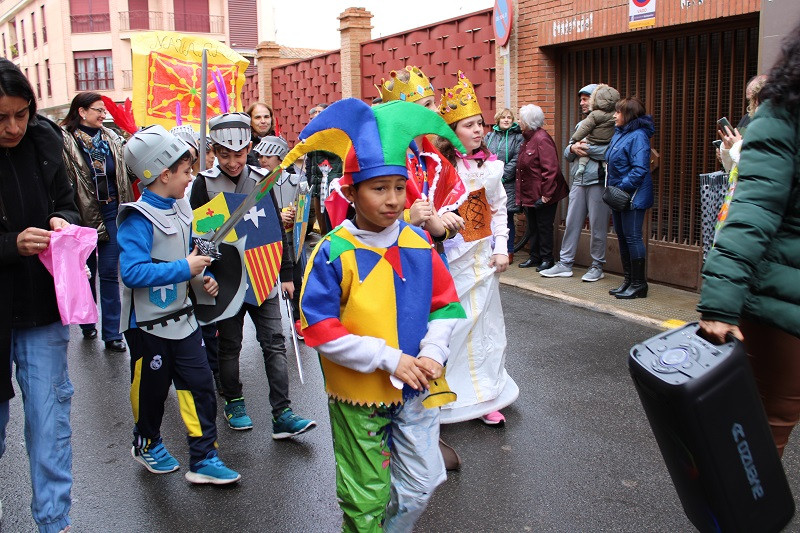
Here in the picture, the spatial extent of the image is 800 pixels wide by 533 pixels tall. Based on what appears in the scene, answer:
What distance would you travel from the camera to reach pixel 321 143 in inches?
112

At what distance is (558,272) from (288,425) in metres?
5.30

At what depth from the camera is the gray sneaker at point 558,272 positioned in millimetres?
9195

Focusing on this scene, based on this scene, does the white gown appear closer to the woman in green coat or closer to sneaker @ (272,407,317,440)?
sneaker @ (272,407,317,440)

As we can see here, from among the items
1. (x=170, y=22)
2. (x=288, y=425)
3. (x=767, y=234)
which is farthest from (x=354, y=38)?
(x=170, y=22)

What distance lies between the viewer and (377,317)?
279cm

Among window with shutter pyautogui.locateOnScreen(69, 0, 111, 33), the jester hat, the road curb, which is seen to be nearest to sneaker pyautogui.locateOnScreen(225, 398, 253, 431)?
the jester hat

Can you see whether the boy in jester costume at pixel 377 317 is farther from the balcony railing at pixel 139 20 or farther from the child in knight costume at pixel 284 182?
the balcony railing at pixel 139 20

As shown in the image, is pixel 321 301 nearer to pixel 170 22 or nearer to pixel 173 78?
pixel 173 78

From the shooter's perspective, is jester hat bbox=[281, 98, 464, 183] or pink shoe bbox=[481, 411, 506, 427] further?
pink shoe bbox=[481, 411, 506, 427]

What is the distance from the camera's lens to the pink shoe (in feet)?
15.4

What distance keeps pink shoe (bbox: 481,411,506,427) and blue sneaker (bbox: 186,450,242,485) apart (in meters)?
1.48

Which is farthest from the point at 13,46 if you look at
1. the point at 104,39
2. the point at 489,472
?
the point at 489,472

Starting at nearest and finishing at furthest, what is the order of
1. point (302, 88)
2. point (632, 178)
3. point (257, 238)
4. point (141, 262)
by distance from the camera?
point (141, 262) < point (257, 238) < point (632, 178) < point (302, 88)

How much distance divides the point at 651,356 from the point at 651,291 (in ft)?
19.1
